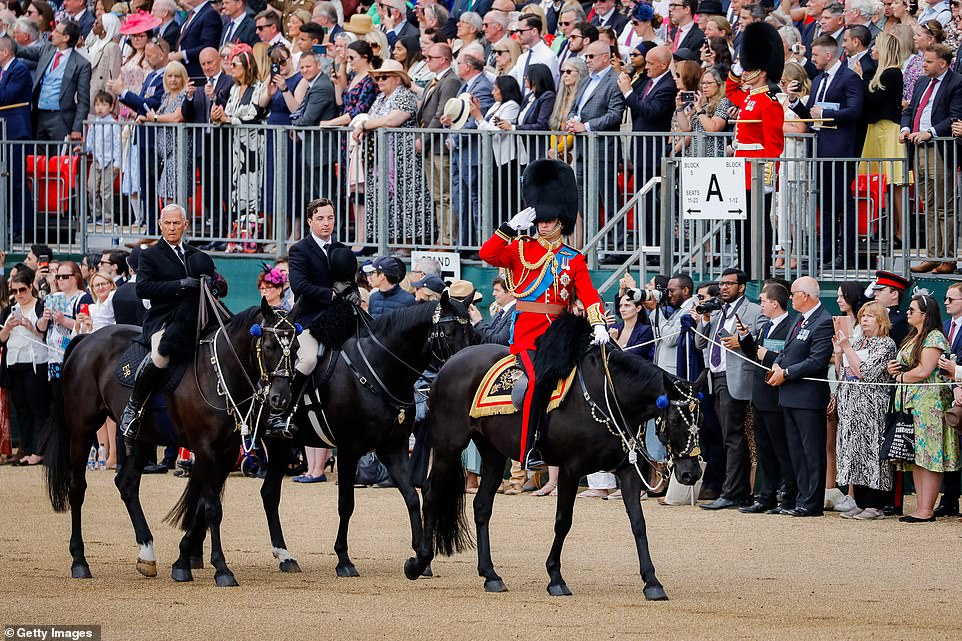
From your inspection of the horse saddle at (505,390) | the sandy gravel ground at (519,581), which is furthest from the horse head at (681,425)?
the sandy gravel ground at (519,581)

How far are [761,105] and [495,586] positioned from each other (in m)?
6.31

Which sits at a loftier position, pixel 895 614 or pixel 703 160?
pixel 703 160

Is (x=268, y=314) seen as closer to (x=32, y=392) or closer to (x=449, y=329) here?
(x=449, y=329)

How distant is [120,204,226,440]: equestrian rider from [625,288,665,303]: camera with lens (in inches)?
130

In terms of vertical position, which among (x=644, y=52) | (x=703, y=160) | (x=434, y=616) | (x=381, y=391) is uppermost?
(x=644, y=52)

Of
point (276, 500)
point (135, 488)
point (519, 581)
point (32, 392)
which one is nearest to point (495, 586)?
point (519, 581)

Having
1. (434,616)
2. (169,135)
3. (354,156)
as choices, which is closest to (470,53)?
(354,156)

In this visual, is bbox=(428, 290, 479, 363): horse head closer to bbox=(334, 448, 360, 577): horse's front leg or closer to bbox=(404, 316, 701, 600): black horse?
bbox=(404, 316, 701, 600): black horse

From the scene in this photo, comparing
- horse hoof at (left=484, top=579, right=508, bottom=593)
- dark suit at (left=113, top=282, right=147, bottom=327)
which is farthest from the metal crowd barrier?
horse hoof at (left=484, top=579, right=508, bottom=593)

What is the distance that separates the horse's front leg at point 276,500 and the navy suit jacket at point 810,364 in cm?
439

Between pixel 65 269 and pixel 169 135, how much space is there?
2.48 metres

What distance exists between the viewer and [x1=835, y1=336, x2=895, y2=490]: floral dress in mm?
13984

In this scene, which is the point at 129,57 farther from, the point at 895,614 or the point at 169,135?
the point at 895,614

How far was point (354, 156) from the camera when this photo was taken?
731 inches
